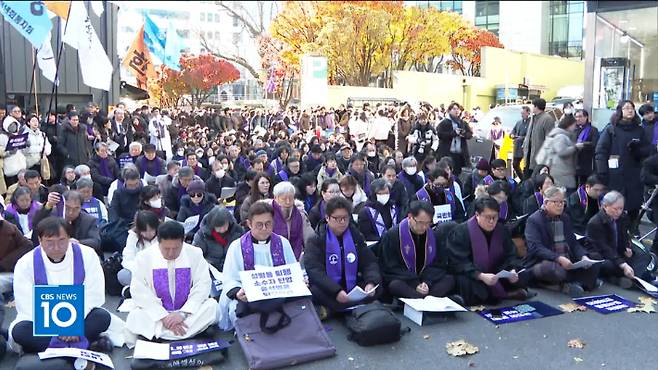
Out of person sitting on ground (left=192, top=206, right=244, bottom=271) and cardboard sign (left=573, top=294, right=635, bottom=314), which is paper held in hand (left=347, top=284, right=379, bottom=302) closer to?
person sitting on ground (left=192, top=206, right=244, bottom=271)

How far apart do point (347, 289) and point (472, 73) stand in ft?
81.3

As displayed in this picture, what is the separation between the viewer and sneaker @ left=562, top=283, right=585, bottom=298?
623cm

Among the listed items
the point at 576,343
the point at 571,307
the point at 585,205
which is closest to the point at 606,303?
the point at 571,307

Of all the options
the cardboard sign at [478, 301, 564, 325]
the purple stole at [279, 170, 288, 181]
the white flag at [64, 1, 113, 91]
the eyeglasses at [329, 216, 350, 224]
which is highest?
the white flag at [64, 1, 113, 91]

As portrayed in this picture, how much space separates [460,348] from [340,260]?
1.30m

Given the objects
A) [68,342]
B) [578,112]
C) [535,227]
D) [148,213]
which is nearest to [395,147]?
Answer: [578,112]

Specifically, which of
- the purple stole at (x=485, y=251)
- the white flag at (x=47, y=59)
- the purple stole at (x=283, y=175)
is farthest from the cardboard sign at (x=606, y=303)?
the white flag at (x=47, y=59)

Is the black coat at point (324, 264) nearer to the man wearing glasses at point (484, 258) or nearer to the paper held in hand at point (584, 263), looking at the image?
the man wearing glasses at point (484, 258)

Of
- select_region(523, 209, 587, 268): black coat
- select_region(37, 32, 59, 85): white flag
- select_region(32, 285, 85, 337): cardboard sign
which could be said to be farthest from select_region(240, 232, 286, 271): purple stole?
select_region(37, 32, 59, 85): white flag

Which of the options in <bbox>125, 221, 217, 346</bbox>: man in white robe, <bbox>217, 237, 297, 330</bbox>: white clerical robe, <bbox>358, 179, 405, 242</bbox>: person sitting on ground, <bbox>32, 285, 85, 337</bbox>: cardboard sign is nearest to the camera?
<bbox>32, 285, 85, 337</bbox>: cardboard sign

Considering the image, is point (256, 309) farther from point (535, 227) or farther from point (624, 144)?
point (624, 144)

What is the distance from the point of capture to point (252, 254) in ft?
17.1

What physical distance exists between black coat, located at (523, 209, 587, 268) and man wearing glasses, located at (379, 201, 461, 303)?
105 centimetres

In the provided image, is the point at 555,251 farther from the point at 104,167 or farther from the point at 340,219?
the point at 104,167
